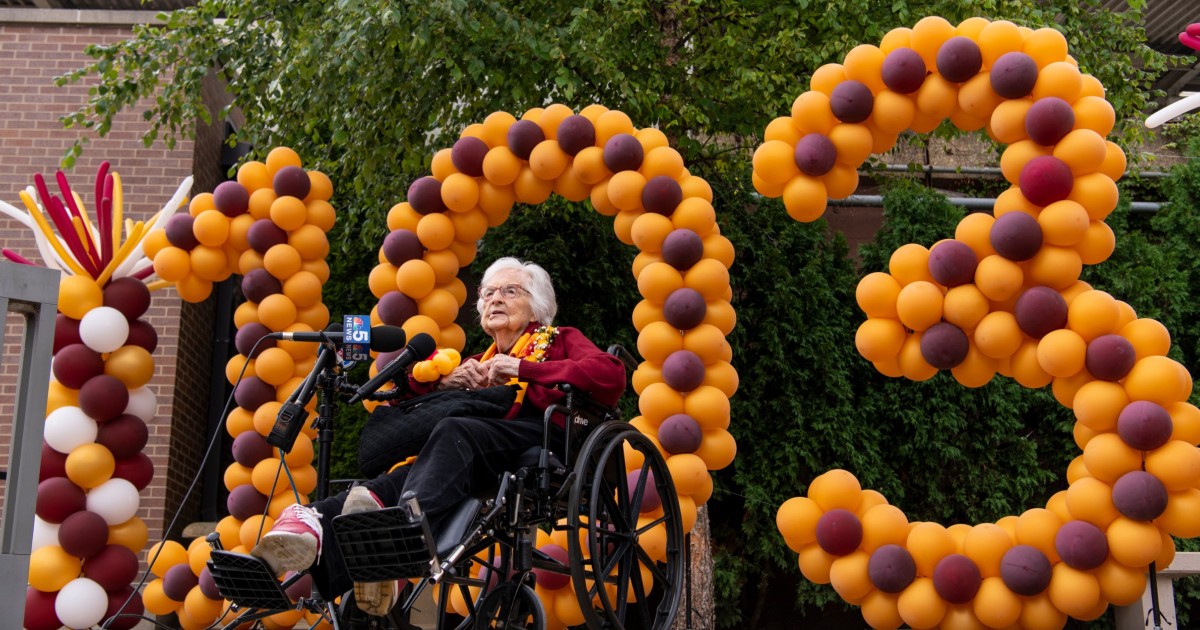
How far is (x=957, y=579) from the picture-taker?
3.79 metres

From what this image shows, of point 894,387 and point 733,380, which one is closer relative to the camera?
point 733,380

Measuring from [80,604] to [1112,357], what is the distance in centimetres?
406

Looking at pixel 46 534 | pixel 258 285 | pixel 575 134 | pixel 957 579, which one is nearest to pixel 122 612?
pixel 46 534

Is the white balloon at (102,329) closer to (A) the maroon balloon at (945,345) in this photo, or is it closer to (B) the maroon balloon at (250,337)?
(B) the maroon balloon at (250,337)

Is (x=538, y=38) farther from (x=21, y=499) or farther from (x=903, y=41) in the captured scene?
(x=21, y=499)

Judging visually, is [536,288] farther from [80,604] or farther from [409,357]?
[80,604]

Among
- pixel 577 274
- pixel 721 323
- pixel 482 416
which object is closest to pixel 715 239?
pixel 721 323

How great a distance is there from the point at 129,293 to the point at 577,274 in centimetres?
247

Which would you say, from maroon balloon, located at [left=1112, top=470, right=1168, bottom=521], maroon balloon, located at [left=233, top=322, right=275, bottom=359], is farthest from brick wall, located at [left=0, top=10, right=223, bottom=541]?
maroon balloon, located at [left=1112, top=470, right=1168, bottom=521]

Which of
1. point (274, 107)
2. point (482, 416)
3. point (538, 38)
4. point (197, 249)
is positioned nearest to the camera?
point (482, 416)

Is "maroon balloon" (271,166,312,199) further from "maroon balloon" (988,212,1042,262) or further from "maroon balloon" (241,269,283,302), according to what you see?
"maroon balloon" (988,212,1042,262)

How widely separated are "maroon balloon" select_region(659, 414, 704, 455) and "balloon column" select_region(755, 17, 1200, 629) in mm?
433

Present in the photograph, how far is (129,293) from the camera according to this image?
5.05 metres

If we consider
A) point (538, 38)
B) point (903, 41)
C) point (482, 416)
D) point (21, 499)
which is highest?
point (538, 38)
